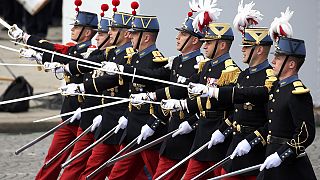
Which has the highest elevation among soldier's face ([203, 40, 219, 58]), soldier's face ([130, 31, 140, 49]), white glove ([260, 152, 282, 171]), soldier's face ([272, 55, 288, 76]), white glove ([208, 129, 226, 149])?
soldier's face ([272, 55, 288, 76])

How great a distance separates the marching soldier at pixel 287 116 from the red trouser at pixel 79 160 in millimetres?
3101

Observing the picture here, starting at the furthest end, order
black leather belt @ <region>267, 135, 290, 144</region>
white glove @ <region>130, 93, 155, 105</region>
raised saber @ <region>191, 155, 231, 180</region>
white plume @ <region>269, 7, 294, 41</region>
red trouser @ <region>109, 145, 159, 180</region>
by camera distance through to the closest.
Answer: red trouser @ <region>109, 145, 159, 180</region> < white glove @ <region>130, 93, 155, 105</region> < raised saber @ <region>191, 155, 231, 180</region> < white plume @ <region>269, 7, 294, 41</region> < black leather belt @ <region>267, 135, 290, 144</region>

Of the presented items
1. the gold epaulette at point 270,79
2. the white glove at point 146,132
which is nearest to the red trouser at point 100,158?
the white glove at point 146,132

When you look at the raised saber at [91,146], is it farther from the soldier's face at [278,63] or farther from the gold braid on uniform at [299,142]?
the gold braid on uniform at [299,142]

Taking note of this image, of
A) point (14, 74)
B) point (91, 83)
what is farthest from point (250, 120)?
point (14, 74)

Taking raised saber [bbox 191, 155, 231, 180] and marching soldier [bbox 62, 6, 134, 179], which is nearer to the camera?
raised saber [bbox 191, 155, 231, 180]

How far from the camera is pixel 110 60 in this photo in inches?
473

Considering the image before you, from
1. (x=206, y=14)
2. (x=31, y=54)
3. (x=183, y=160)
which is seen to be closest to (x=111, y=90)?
(x=31, y=54)

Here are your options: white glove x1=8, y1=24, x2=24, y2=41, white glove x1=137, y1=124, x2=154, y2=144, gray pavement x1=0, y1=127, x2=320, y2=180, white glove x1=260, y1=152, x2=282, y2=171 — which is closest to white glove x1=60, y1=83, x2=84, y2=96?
white glove x1=137, y1=124, x2=154, y2=144

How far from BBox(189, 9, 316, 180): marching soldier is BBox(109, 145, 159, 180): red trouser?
6.84ft

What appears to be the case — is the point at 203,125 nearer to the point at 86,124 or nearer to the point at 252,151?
the point at 252,151

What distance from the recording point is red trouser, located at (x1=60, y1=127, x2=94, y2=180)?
1228 cm

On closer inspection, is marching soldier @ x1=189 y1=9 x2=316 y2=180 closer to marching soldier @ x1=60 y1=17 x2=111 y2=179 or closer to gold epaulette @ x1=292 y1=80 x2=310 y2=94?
gold epaulette @ x1=292 y1=80 x2=310 y2=94

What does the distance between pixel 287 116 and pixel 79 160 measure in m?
3.44
